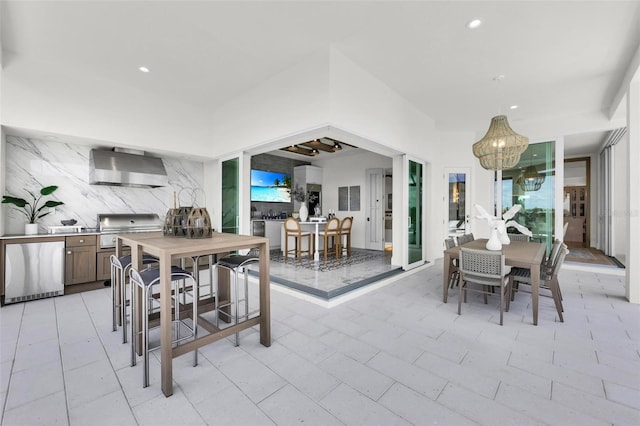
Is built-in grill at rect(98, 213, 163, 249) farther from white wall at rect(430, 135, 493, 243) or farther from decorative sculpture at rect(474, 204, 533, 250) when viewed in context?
white wall at rect(430, 135, 493, 243)

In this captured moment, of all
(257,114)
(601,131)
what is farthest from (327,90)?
(601,131)

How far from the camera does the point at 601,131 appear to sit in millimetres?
5371

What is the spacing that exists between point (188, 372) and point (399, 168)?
15.1 feet

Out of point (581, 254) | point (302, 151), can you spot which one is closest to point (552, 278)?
point (581, 254)

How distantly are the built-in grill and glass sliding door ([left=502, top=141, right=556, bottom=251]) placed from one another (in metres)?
7.44

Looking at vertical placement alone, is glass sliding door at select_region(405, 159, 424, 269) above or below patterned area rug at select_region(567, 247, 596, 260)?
above

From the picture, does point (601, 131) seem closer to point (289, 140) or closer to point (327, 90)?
point (327, 90)

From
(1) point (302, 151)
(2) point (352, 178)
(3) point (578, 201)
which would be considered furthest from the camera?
(3) point (578, 201)

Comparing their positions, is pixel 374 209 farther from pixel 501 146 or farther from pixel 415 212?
pixel 501 146

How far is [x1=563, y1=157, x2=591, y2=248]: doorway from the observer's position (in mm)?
7984

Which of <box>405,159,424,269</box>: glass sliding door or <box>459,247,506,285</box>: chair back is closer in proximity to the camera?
<box>459,247,506,285</box>: chair back

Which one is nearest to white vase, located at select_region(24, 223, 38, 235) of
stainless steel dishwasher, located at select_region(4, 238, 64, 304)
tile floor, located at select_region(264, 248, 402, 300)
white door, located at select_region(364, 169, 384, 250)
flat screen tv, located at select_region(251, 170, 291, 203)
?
stainless steel dishwasher, located at select_region(4, 238, 64, 304)

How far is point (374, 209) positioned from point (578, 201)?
6.31 metres

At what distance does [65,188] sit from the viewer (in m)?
4.32
